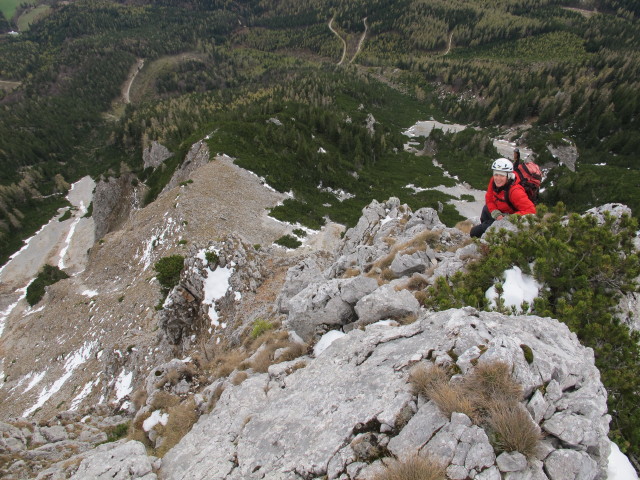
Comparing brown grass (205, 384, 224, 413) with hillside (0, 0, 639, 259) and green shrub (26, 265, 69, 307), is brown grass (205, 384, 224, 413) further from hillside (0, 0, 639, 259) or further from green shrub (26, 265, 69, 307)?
green shrub (26, 265, 69, 307)

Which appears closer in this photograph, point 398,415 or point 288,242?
point 398,415

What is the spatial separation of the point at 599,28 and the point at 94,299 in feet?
813

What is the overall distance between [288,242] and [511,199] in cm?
2816

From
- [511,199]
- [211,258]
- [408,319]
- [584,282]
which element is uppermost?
[511,199]

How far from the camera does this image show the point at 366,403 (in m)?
5.88

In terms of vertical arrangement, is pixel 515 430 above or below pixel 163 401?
above

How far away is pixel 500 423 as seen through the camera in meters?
4.29

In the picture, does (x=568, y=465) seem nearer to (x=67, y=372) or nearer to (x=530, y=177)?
(x=530, y=177)

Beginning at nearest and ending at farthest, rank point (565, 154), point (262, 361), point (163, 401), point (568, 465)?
point (568, 465) → point (262, 361) → point (163, 401) → point (565, 154)

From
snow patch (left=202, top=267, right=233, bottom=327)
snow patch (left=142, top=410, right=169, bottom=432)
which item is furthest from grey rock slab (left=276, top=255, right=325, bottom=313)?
snow patch (left=142, top=410, right=169, bottom=432)

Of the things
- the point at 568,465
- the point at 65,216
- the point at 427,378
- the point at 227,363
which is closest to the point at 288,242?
the point at 227,363

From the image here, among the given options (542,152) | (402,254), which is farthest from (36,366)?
(542,152)

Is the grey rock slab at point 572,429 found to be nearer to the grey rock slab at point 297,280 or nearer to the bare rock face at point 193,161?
the grey rock slab at point 297,280

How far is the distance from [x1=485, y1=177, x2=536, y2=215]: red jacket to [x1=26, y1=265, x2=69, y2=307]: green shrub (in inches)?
2719
